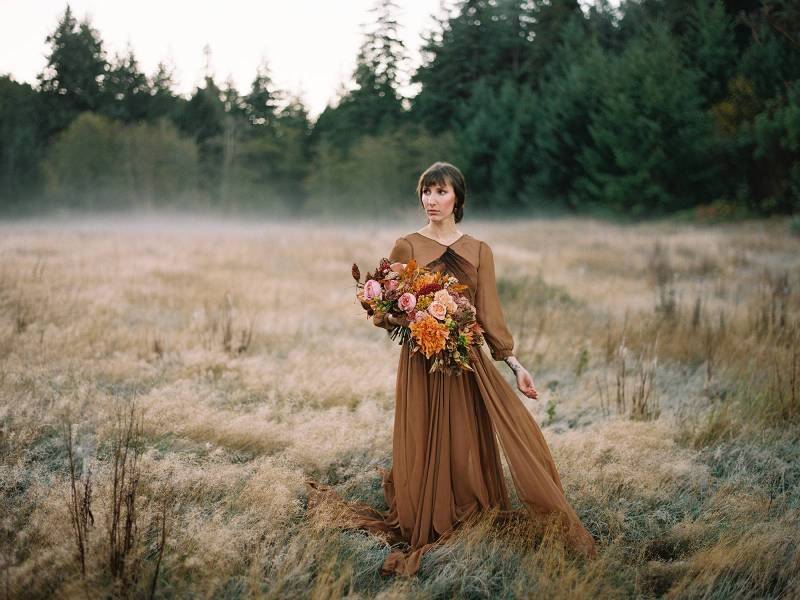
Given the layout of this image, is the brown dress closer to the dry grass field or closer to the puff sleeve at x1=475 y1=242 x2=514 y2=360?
the puff sleeve at x1=475 y1=242 x2=514 y2=360

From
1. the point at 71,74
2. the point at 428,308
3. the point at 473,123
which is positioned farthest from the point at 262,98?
the point at 428,308

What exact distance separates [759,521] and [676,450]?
3.12 feet

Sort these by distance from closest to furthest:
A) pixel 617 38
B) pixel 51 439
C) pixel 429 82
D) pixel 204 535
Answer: pixel 204 535
pixel 51 439
pixel 617 38
pixel 429 82

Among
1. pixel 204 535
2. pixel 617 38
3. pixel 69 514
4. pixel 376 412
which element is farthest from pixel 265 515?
pixel 617 38

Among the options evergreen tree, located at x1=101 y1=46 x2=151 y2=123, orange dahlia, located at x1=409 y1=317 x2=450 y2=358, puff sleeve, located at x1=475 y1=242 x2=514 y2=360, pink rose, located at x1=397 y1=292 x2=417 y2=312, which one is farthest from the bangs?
evergreen tree, located at x1=101 y1=46 x2=151 y2=123

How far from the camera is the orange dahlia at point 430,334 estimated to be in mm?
A: 2430

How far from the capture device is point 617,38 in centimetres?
4069

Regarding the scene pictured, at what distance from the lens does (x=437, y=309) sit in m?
2.42

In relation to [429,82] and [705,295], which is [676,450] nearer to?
[705,295]

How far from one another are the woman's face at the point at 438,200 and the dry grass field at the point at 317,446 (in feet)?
5.08

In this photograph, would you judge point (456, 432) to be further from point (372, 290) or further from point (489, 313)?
point (372, 290)

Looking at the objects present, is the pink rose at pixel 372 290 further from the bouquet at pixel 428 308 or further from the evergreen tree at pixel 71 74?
the evergreen tree at pixel 71 74

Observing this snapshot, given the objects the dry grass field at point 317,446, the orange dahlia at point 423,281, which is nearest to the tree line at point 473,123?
the dry grass field at point 317,446

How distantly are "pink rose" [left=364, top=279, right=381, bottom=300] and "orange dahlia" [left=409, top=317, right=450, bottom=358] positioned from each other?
27 cm
